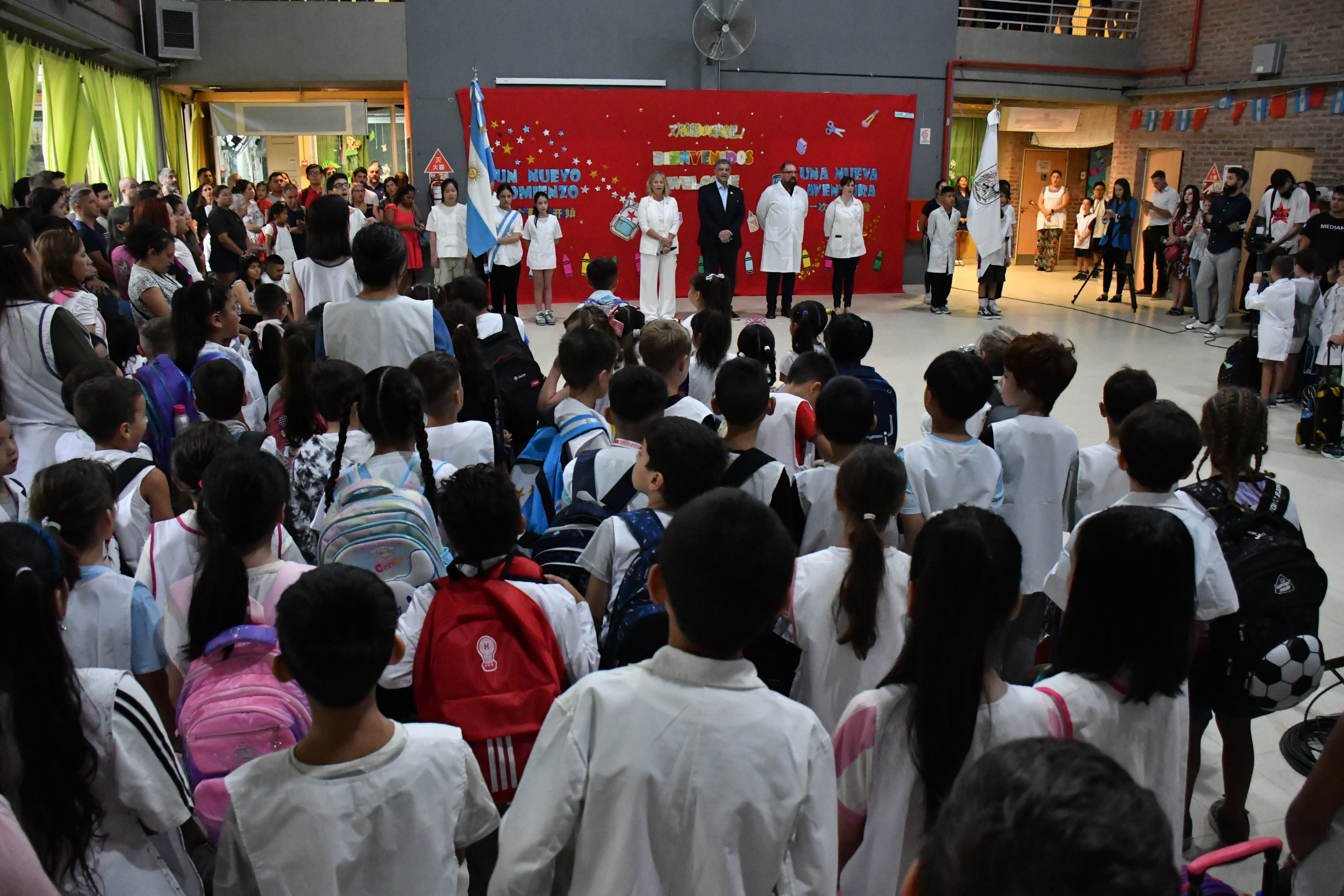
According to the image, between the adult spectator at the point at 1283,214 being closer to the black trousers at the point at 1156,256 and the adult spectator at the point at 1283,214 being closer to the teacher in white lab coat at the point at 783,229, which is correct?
the black trousers at the point at 1156,256

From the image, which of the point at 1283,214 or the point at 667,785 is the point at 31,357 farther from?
the point at 1283,214

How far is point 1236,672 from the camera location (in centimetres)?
217

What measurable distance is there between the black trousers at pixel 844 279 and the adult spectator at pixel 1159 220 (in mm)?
3640

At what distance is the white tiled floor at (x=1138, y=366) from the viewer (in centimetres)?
274

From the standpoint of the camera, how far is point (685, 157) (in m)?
11.3

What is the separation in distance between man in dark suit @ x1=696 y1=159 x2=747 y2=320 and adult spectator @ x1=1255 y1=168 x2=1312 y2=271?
4.91m

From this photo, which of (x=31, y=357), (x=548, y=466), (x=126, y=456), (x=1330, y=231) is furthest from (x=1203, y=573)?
(x=1330, y=231)

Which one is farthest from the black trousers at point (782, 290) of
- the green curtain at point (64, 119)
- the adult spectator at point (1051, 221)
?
the adult spectator at point (1051, 221)

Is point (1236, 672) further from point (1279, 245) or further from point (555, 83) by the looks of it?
point (555, 83)

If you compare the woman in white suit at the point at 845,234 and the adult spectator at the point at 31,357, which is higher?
the woman in white suit at the point at 845,234

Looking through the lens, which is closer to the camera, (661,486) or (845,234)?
(661,486)

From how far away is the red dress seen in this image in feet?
30.5

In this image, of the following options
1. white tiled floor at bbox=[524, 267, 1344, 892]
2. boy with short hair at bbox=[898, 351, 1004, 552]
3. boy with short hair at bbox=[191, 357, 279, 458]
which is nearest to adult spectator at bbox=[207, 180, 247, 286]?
white tiled floor at bbox=[524, 267, 1344, 892]

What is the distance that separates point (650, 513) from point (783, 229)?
871cm
